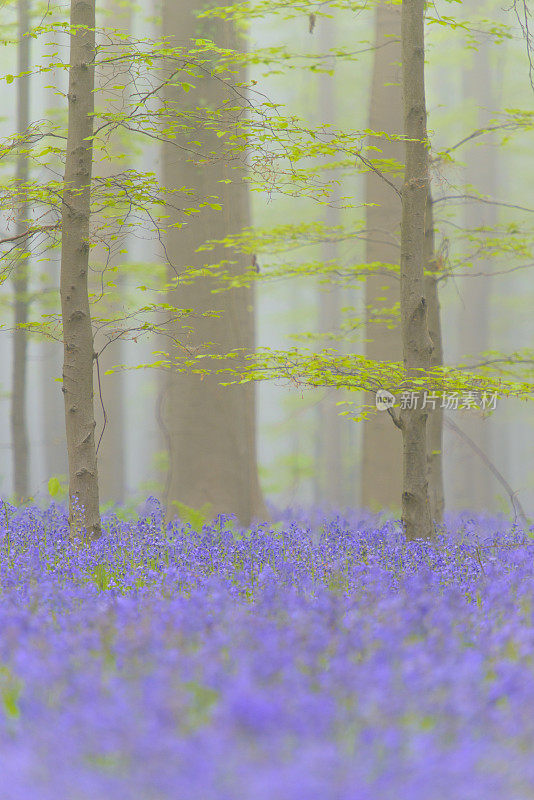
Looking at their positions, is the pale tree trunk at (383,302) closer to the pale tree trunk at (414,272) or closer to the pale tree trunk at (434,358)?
the pale tree trunk at (434,358)

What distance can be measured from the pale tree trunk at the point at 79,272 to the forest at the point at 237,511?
0.06 feet

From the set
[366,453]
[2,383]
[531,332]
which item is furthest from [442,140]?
→ [2,383]

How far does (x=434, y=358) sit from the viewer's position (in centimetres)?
748

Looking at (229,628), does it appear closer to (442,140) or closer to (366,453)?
(366,453)

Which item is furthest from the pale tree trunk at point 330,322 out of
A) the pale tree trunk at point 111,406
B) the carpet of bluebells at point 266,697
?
the carpet of bluebells at point 266,697

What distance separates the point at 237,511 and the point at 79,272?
3674 millimetres

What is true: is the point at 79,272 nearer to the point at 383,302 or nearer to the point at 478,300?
the point at 383,302

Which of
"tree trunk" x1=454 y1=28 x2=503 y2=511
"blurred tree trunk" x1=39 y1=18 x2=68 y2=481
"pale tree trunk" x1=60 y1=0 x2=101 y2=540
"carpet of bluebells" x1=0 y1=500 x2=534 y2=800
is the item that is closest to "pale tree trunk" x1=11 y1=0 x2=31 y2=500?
"blurred tree trunk" x1=39 y1=18 x2=68 y2=481

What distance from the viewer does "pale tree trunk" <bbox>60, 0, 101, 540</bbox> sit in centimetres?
548

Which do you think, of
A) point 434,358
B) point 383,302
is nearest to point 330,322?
point 383,302

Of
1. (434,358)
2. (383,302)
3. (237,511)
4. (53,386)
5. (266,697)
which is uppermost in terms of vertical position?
(383,302)

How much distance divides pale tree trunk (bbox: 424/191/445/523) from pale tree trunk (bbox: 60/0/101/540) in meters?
3.41

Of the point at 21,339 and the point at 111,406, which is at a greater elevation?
the point at 21,339

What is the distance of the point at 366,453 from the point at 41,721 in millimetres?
7592
